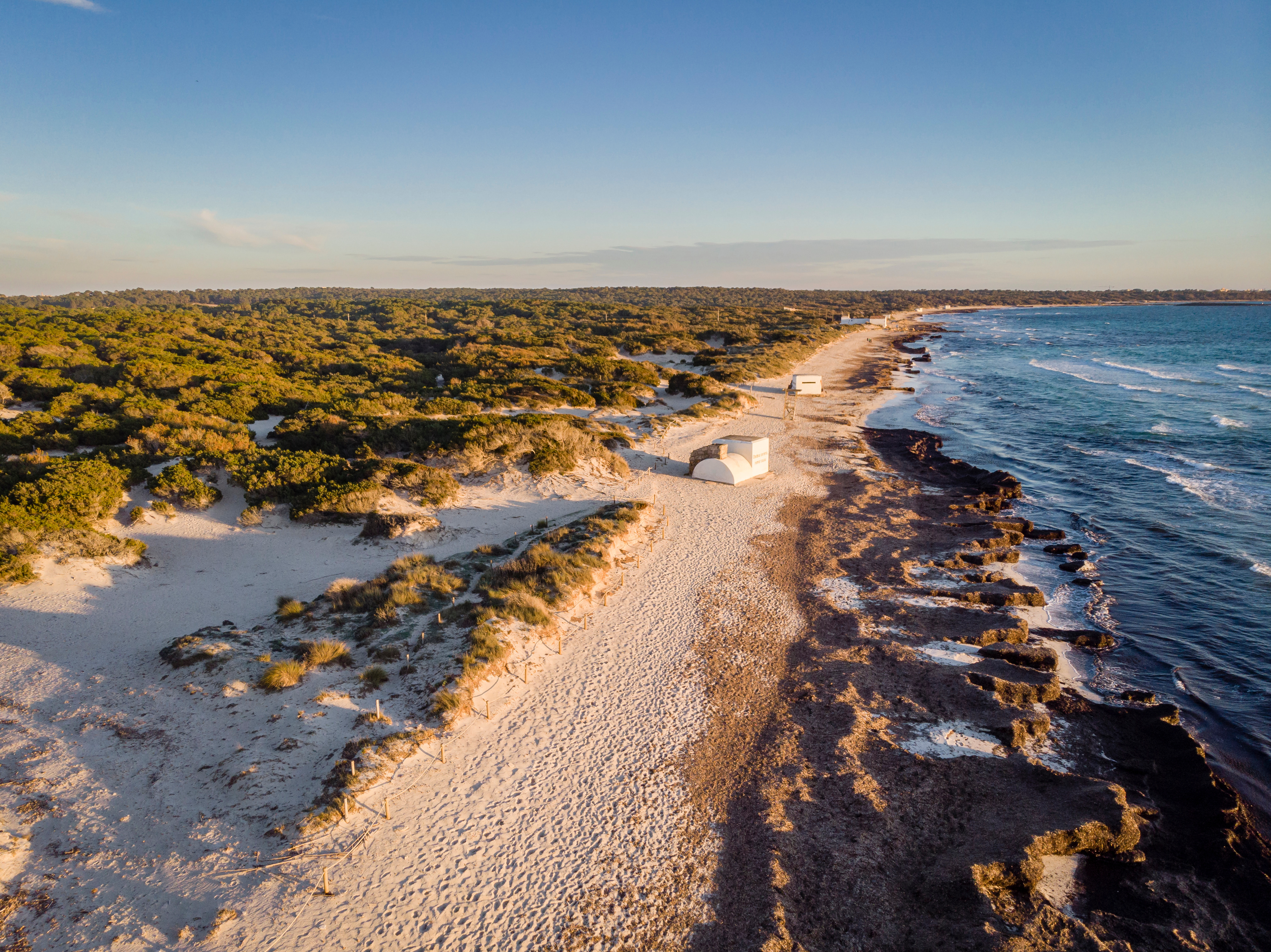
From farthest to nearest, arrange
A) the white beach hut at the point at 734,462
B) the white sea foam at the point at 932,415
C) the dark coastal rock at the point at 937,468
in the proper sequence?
the white sea foam at the point at 932,415
the white beach hut at the point at 734,462
the dark coastal rock at the point at 937,468

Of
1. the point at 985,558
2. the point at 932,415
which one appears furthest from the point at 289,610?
the point at 932,415

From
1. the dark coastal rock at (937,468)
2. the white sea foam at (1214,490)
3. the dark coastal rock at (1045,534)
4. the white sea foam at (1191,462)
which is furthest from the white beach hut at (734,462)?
the white sea foam at (1191,462)

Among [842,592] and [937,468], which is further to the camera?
[937,468]

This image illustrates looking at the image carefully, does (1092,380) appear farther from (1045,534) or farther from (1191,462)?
(1045,534)

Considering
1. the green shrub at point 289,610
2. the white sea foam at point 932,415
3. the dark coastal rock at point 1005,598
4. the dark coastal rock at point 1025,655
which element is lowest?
the dark coastal rock at point 1025,655

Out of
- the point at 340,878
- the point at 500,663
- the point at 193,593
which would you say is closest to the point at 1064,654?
the point at 500,663

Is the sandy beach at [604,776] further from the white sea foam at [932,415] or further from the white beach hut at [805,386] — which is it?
the white beach hut at [805,386]

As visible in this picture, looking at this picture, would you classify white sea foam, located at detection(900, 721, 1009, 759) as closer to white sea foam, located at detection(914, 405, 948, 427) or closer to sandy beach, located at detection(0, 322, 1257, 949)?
sandy beach, located at detection(0, 322, 1257, 949)
